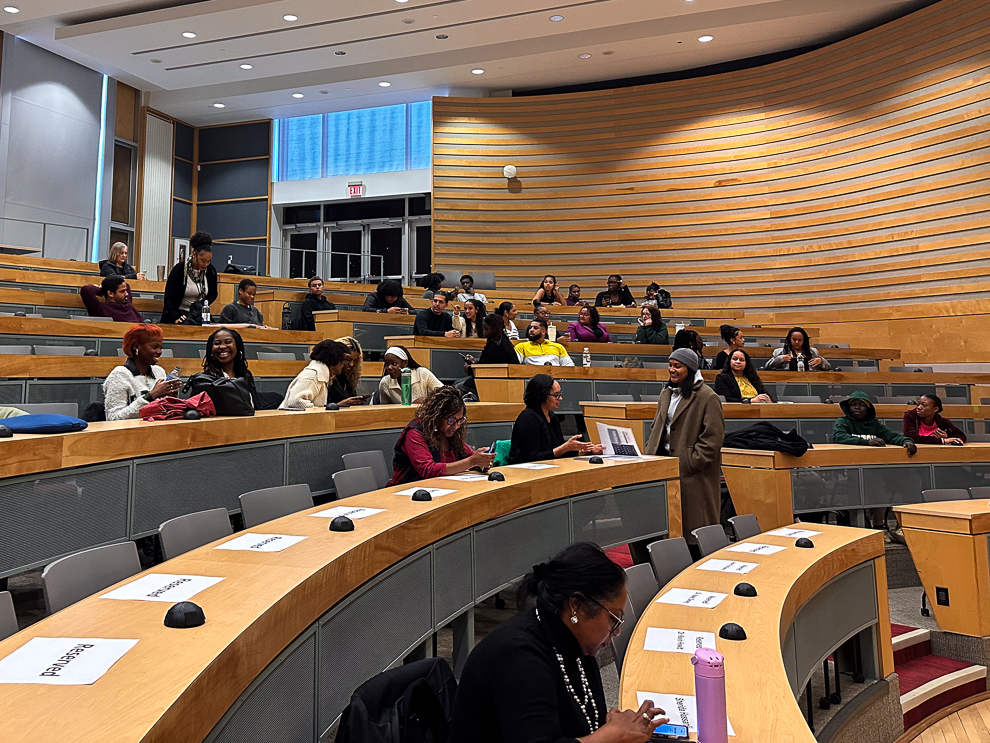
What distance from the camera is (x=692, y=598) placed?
8.14ft

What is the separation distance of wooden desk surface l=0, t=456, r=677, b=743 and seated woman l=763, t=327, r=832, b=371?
632 centimetres

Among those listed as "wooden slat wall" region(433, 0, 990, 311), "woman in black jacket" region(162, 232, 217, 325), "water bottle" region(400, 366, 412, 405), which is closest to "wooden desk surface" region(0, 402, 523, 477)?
"water bottle" region(400, 366, 412, 405)

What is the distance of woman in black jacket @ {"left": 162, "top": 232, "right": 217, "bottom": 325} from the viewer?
236 inches

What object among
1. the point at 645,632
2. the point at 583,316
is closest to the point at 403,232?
the point at 583,316

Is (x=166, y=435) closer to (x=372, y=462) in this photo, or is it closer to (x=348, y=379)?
(x=372, y=462)

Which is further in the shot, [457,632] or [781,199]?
[781,199]

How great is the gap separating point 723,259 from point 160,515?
35.7ft

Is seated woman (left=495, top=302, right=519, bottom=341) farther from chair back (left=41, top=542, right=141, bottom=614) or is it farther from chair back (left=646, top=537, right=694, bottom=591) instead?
chair back (left=41, top=542, right=141, bottom=614)

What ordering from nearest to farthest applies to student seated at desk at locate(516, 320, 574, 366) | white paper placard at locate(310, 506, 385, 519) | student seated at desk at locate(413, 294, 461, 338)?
1. white paper placard at locate(310, 506, 385, 519)
2. student seated at desk at locate(516, 320, 574, 366)
3. student seated at desk at locate(413, 294, 461, 338)

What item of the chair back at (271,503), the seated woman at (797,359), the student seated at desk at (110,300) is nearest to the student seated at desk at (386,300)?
the student seated at desk at (110,300)

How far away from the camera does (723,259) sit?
1227cm

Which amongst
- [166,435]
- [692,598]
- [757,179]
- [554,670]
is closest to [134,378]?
[166,435]

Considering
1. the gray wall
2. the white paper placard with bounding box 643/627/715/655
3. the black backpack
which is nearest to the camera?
the white paper placard with bounding box 643/627/715/655

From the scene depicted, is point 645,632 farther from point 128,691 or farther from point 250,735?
point 128,691
